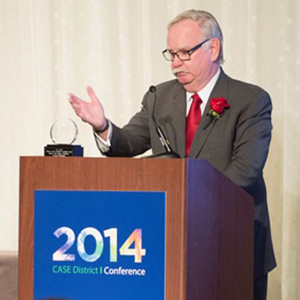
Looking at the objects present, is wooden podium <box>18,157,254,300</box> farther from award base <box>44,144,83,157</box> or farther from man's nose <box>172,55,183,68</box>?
man's nose <box>172,55,183,68</box>

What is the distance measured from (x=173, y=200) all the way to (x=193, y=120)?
97cm

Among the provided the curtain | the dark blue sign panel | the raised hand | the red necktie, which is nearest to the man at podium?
the red necktie

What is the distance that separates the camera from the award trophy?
244 centimetres

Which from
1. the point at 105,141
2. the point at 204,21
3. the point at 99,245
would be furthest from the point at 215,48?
the point at 99,245

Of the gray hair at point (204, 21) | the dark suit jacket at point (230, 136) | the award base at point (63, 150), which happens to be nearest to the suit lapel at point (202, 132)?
the dark suit jacket at point (230, 136)

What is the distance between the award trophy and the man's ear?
2.59 ft

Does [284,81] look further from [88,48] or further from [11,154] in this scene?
[11,154]

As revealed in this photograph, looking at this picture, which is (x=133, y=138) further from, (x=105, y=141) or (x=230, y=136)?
(x=230, y=136)

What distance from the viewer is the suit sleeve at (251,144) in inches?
115

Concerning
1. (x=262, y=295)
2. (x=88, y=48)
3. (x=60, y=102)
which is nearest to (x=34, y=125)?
(x=60, y=102)

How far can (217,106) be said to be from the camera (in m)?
3.08

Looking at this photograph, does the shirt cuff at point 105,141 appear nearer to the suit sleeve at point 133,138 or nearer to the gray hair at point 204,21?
the suit sleeve at point 133,138

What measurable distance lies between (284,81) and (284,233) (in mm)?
847

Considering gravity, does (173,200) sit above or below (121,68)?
below
